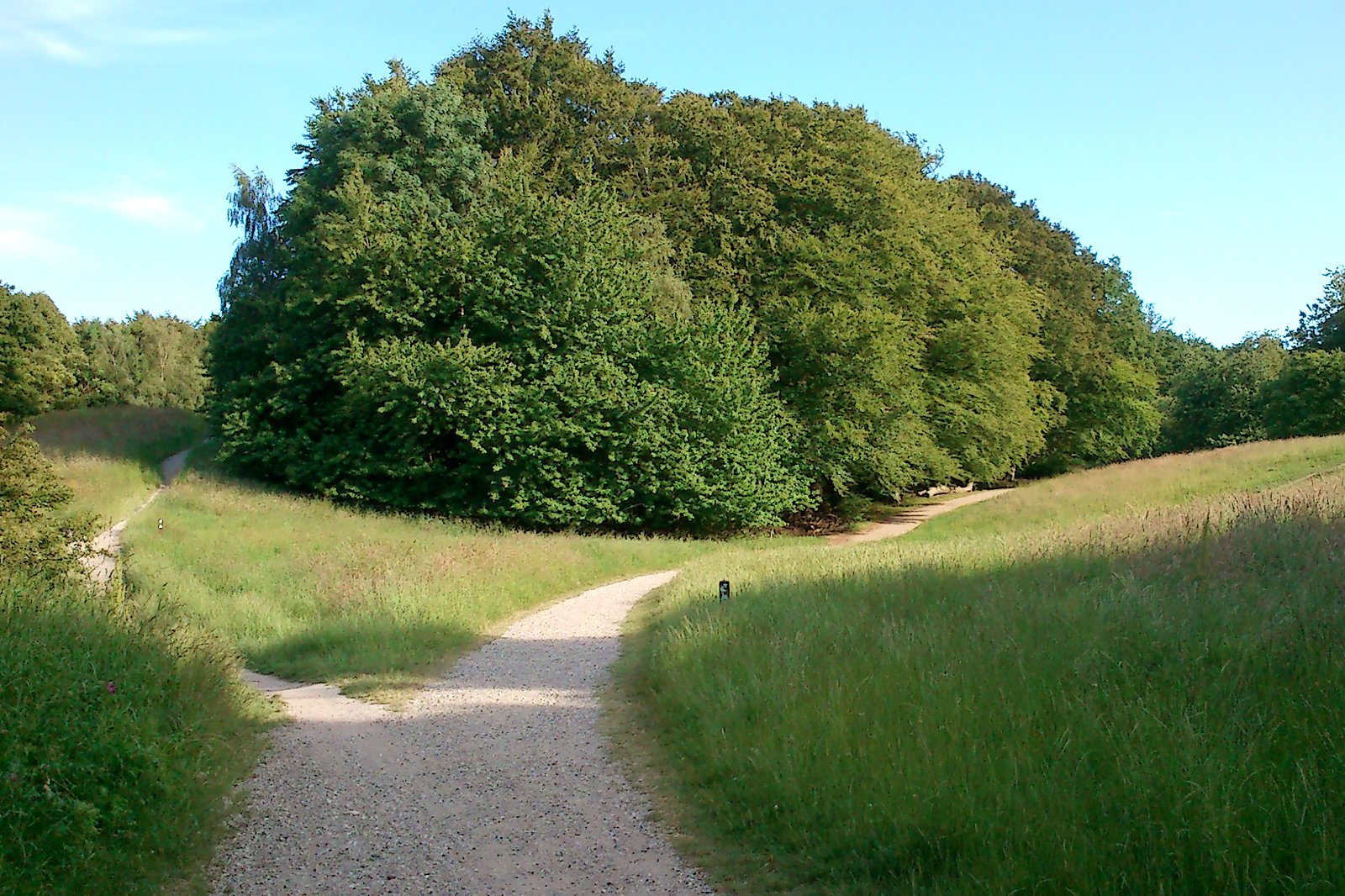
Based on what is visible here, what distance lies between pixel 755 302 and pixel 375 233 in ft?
49.1

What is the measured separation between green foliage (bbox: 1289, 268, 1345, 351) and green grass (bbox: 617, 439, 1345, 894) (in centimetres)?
6290

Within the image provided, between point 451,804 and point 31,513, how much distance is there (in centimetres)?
727

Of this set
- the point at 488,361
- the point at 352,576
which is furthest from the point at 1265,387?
the point at 352,576

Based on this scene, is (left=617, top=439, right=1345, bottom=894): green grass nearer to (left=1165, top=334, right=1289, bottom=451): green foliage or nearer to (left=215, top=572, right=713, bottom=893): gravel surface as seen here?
(left=215, top=572, right=713, bottom=893): gravel surface

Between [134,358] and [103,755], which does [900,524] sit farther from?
[134,358]

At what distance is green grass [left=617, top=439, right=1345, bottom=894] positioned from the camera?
4555mm

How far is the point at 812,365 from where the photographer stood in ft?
127

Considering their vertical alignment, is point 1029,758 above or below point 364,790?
above

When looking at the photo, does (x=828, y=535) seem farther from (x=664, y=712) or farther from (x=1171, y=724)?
(x=1171, y=724)

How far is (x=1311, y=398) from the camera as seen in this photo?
5466 centimetres

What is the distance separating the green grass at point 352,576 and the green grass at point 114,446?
184 centimetres

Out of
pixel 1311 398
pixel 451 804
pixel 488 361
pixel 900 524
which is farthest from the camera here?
pixel 1311 398

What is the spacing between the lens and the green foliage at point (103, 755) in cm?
512

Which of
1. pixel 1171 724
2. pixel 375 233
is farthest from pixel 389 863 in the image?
pixel 375 233
